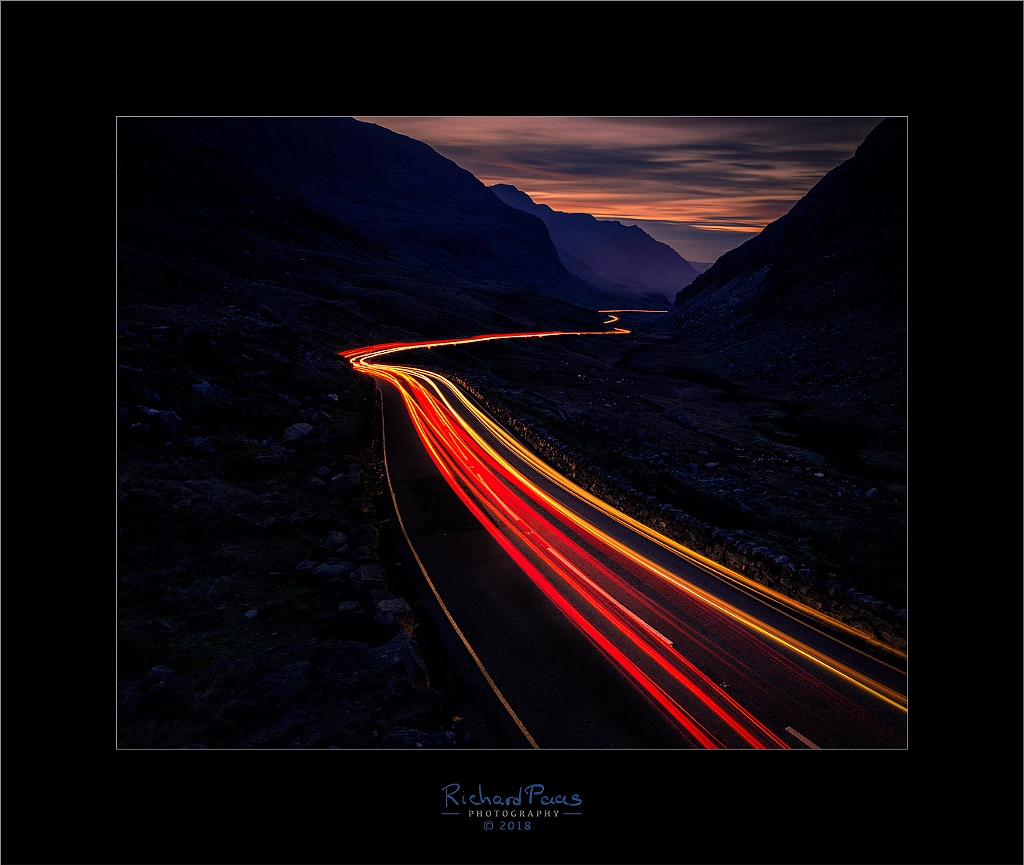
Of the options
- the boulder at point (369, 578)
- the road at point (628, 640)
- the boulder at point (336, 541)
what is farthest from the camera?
the boulder at point (336, 541)

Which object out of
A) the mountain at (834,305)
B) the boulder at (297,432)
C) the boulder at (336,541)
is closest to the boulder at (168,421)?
the boulder at (297,432)

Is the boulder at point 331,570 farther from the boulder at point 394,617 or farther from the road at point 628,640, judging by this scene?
the boulder at point 394,617

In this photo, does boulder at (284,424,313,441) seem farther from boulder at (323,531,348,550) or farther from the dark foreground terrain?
boulder at (323,531,348,550)

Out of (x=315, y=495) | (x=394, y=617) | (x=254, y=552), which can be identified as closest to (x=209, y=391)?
(x=315, y=495)

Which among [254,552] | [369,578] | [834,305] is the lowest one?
[369,578]

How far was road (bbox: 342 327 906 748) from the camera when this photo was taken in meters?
8.44

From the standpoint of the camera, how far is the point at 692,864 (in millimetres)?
5594

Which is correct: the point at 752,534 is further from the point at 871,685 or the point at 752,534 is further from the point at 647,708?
the point at 647,708

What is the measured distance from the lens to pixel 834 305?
253 ft

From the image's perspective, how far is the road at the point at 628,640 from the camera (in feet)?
27.7

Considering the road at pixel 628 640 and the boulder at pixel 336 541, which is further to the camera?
the boulder at pixel 336 541

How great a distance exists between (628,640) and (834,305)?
83.1 meters

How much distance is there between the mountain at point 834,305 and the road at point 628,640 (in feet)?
125

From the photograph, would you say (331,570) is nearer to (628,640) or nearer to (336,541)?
(336,541)
